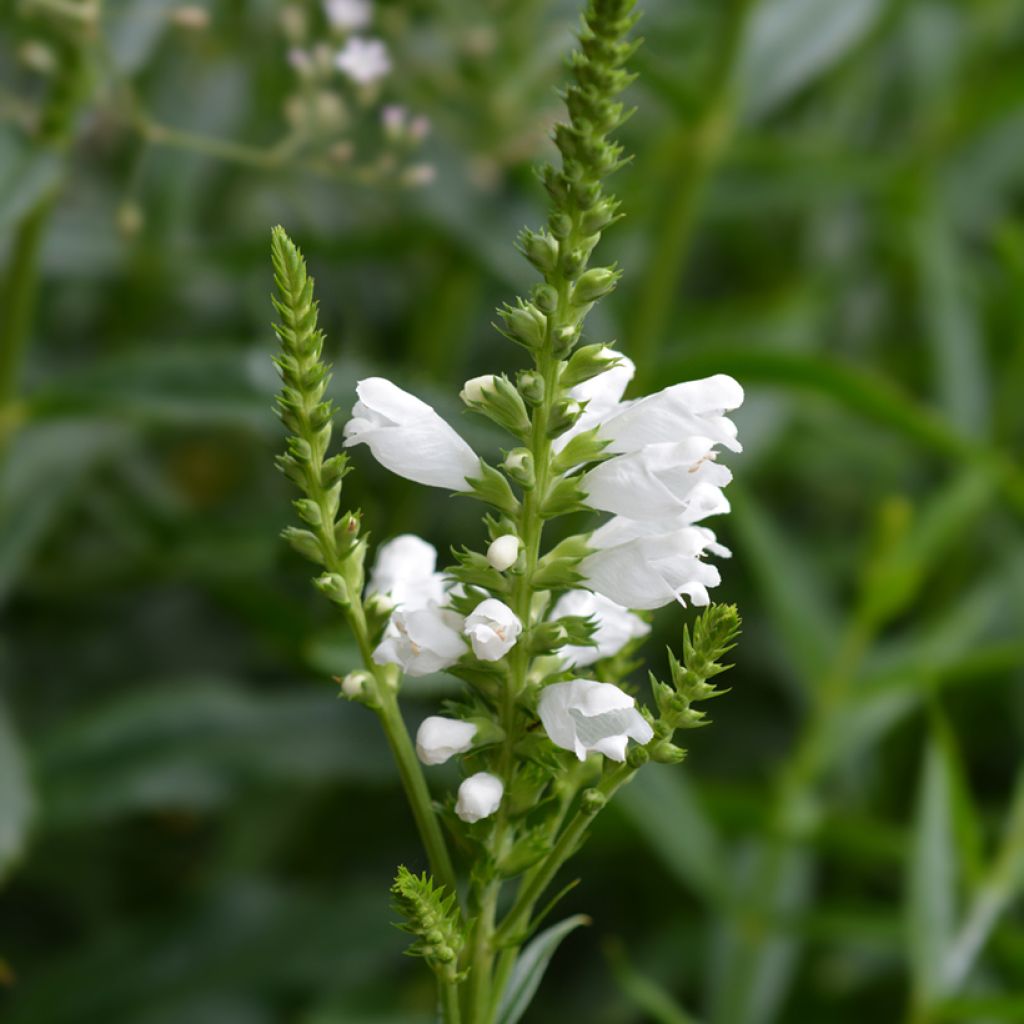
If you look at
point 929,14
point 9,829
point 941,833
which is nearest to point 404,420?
point 9,829

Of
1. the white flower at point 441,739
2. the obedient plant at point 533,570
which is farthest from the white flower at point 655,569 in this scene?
the white flower at point 441,739

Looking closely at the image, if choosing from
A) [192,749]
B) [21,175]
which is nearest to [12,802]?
[192,749]

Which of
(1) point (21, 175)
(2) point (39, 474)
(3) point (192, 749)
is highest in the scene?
(1) point (21, 175)

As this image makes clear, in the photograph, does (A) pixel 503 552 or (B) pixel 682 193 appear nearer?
(A) pixel 503 552

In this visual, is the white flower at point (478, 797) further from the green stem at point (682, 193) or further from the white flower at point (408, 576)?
the green stem at point (682, 193)

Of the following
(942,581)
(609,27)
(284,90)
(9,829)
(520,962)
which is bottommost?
(942,581)

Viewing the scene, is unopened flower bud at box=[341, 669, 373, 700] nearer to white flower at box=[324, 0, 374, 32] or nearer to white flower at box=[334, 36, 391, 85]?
white flower at box=[334, 36, 391, 85]

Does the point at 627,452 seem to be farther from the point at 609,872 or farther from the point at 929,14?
the point at 929,14

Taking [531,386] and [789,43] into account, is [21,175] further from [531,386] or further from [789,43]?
[789,43]
